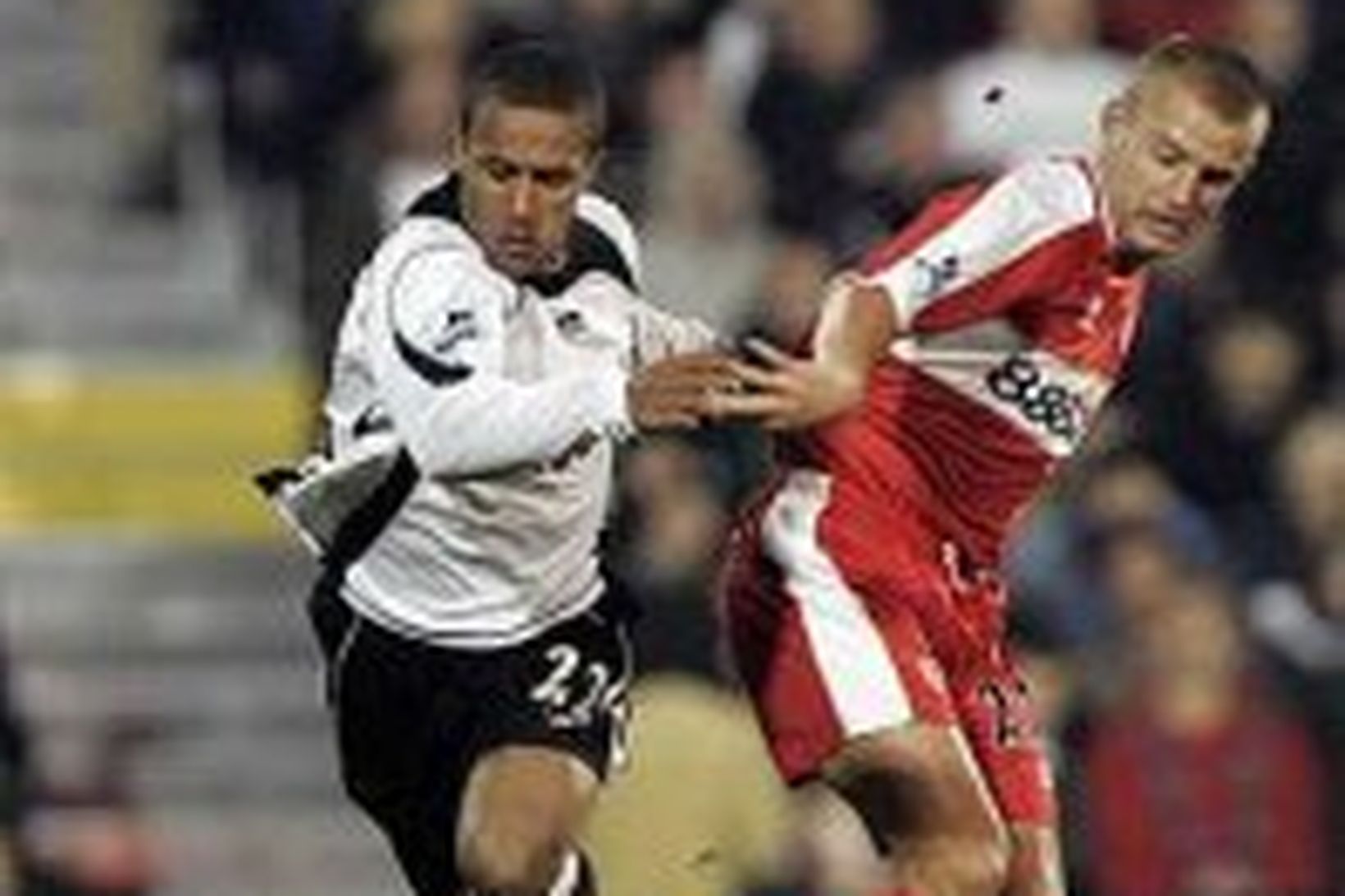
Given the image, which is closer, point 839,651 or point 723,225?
point 839,651

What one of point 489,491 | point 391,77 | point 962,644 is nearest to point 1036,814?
point 962,644

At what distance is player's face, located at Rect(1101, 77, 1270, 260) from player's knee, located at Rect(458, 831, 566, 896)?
1.46 meters

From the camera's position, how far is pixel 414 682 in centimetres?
1114

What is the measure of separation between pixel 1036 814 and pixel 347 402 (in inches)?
56.1

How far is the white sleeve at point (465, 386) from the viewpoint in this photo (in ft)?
33.7

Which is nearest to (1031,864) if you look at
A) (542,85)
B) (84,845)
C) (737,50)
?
(542,85)

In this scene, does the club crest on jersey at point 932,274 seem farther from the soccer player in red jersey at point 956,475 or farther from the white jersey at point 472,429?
the white jersey at point 472,429

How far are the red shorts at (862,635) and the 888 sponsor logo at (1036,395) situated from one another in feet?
0.91

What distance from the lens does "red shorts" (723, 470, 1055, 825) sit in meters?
10.8

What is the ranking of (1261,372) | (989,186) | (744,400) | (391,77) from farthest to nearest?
(391,77), (1261,372), (989,186), (744,400)

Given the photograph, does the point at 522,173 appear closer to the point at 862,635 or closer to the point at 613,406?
the point at 613,406

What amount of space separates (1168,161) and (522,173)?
1105 mm

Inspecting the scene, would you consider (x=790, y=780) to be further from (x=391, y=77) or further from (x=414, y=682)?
(x=391, y=77)

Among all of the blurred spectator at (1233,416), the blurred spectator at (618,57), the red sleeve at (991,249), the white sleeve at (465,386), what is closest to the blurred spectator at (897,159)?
the blurred spectator at (618,57)
